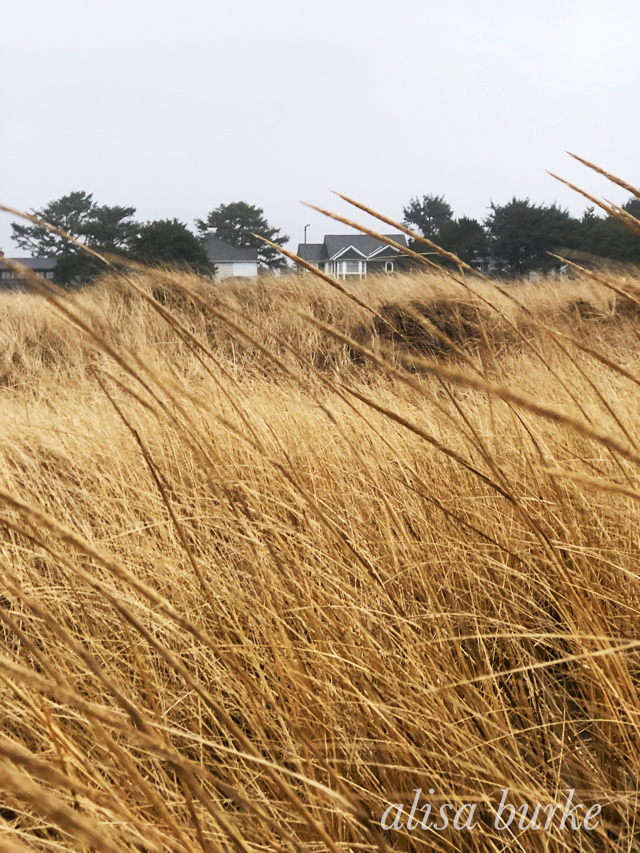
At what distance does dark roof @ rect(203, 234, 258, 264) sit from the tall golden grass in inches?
1412

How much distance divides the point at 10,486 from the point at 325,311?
18.1 feet

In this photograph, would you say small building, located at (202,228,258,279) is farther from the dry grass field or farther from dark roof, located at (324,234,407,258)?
the dry grass field

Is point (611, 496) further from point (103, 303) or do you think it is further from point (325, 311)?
point (103, 303)

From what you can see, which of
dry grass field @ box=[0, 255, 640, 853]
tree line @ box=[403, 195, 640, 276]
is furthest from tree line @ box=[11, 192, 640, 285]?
dry grass field @ box=[0, 255, 640, 853]

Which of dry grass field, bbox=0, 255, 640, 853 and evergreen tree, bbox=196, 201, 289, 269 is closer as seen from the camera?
dry grass field, bbox=0, 255, 640, 853

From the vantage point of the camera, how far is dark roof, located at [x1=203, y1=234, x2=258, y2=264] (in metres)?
A: 36.9

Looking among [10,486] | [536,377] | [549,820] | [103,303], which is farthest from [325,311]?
[549,820]

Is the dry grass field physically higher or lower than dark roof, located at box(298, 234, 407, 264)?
lower

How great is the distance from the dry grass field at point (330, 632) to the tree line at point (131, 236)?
7721 millimetres

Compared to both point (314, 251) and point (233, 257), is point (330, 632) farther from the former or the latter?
point (314, 251)

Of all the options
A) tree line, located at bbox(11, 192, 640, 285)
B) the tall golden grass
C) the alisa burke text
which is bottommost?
the alisa burke text

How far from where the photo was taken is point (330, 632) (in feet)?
3.51

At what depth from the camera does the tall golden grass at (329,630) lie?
625 millimetres

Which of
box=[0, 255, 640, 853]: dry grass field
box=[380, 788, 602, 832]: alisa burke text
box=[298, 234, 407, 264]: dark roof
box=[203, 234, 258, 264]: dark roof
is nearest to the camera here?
box=[0, 255, 640, 853]: dry grass field
